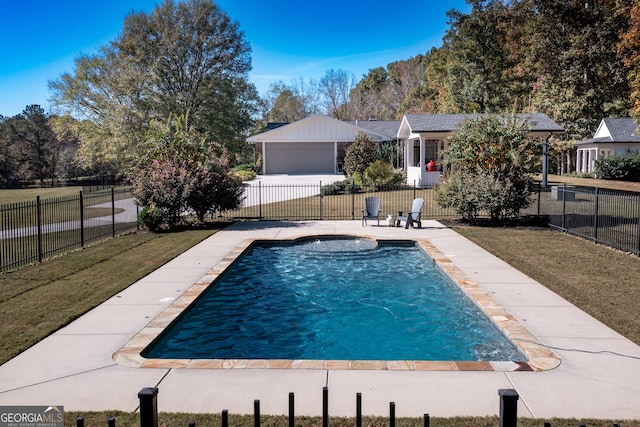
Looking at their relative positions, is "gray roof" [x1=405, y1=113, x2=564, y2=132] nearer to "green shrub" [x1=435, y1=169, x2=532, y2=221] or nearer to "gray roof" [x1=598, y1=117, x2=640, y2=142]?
"gray roof" [x1=598, y1=117, x2=640, y2=142]

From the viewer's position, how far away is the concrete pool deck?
15.8ft

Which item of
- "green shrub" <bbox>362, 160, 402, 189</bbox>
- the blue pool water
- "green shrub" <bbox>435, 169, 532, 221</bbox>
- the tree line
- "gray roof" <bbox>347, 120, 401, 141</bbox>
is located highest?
the tree line

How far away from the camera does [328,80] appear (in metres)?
86.1

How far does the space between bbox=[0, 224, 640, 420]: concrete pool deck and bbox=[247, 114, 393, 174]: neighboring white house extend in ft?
117

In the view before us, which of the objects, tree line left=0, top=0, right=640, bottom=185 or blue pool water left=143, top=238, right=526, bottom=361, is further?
tree line left=0, top=0, right=640, bottom=185

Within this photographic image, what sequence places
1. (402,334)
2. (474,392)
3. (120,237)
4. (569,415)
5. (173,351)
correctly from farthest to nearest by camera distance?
(120,237)
(402,334)
(173,351)
(474,392)
(569,415)

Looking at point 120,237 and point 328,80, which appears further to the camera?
point 328,80

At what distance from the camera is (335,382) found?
5348 mm

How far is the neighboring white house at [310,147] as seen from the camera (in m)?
42.3

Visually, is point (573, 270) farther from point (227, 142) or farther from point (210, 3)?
point (210, 3)

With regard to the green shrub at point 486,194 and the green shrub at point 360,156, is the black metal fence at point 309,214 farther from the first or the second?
the green shrub at point 360,156

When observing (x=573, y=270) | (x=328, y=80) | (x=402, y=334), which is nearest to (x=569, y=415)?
(x=402, y=334)

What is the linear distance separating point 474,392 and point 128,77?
132 feet

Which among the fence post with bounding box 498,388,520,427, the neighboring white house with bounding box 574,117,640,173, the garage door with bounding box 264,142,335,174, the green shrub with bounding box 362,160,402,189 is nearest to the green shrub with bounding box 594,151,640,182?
the neighboring white house with bounding box 574,117,640,173
